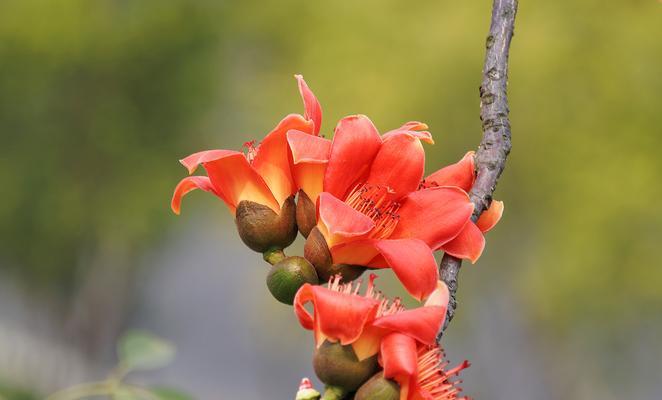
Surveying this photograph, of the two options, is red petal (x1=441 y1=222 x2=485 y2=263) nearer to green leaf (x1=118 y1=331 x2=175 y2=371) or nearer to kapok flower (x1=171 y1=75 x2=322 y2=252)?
kapok flower (x1=171 y1=75 x2=322 y2=252)

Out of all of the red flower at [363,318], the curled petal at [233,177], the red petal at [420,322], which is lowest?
the red petal at [420,322]

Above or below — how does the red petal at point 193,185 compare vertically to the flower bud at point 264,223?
above

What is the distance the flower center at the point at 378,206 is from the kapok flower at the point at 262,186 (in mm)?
86

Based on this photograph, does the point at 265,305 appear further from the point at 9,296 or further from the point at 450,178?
the point at 450,178

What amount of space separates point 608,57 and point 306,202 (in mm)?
12333

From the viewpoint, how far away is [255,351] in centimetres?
1809

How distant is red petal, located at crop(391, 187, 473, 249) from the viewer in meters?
0.99

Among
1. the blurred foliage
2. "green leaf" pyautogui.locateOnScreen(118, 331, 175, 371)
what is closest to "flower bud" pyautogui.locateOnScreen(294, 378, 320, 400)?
"green leaf" pyautogui.locateOnScreen(118, 331, 175, 371)

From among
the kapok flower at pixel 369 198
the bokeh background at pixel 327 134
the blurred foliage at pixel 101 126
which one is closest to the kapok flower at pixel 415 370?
the kapok flower at pixel 369 198

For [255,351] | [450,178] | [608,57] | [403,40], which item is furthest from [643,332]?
[450,178]

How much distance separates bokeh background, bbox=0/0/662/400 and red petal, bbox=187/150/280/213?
35.5 ft

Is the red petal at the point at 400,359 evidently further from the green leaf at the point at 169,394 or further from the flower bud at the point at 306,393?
the green leaf at the point at 169,394

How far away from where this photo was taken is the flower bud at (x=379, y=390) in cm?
87

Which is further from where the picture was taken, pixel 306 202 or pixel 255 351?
pixel 255 351
